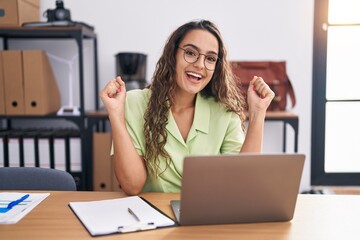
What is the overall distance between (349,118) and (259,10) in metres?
1.07

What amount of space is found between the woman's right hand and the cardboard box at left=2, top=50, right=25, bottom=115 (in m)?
1.22

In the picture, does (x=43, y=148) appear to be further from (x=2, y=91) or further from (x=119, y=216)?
(x=119, y=216)

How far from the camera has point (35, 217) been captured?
3.30 feet

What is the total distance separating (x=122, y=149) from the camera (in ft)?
4.19

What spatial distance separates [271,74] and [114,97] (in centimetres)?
153

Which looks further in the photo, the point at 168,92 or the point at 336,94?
the point at 336,94

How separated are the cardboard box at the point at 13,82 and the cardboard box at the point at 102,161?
19.6 inches

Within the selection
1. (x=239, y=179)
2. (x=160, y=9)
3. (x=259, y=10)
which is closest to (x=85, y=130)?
(x=160, y=9)

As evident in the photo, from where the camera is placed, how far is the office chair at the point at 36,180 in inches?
51.6

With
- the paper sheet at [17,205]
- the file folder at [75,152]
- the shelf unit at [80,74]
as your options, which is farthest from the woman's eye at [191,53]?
the file folder at [75,152]

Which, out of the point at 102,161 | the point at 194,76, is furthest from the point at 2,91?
the point at 194,76

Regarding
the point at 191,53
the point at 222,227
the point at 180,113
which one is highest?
the point at 191,53

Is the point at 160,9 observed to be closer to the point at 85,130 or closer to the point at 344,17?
the point at 85,130

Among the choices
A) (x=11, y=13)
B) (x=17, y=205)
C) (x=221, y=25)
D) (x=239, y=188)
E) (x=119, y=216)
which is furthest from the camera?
(x=221, y=25)
